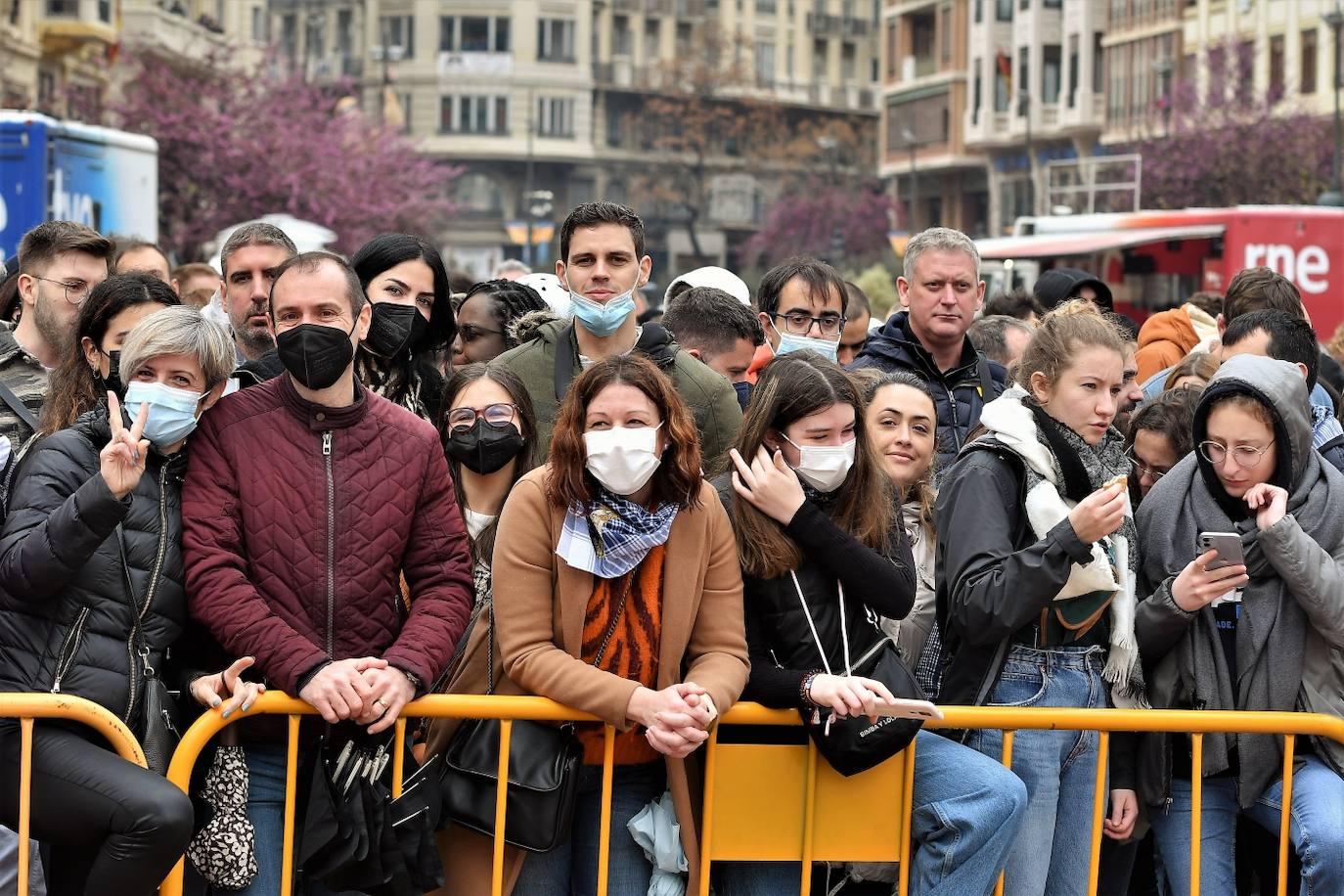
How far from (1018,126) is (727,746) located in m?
63.5

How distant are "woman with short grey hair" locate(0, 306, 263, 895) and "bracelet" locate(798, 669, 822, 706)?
Result: 1385 mm

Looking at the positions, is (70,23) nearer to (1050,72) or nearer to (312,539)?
(1050,72)

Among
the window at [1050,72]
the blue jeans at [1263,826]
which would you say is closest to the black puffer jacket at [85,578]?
the blue jeans at [1263,826]

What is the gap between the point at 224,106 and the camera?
Result: 41.7 metres

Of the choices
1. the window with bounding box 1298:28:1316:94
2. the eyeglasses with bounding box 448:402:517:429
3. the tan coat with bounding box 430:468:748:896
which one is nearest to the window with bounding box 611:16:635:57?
the window with bounding box 1298:28:1316:94

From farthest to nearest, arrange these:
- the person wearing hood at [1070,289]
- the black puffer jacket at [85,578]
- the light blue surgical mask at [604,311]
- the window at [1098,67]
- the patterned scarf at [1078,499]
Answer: the window at [1098,67] → the person wearing hood at [1070,289] → the light blue surgical mask at [604,311] → the patterned scarf at [1078,499] → the black puffer jacket at [85,578]

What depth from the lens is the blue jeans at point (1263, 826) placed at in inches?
190

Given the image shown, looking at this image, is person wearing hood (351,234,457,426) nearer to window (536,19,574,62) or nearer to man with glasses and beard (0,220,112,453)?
man with glasses and beard (0,220,112,453)

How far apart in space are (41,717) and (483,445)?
4.92 feet

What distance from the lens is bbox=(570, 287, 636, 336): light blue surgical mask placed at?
5781 millimetres

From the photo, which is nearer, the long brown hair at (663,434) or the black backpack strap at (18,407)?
the long brown hair at (663,434)

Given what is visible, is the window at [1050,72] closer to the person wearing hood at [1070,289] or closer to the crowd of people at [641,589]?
the person wearing hood at [1070,289]

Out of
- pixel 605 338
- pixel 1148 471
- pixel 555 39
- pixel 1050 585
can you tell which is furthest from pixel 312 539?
pixel 555 39

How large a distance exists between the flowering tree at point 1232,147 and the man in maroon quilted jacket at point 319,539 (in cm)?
4089
